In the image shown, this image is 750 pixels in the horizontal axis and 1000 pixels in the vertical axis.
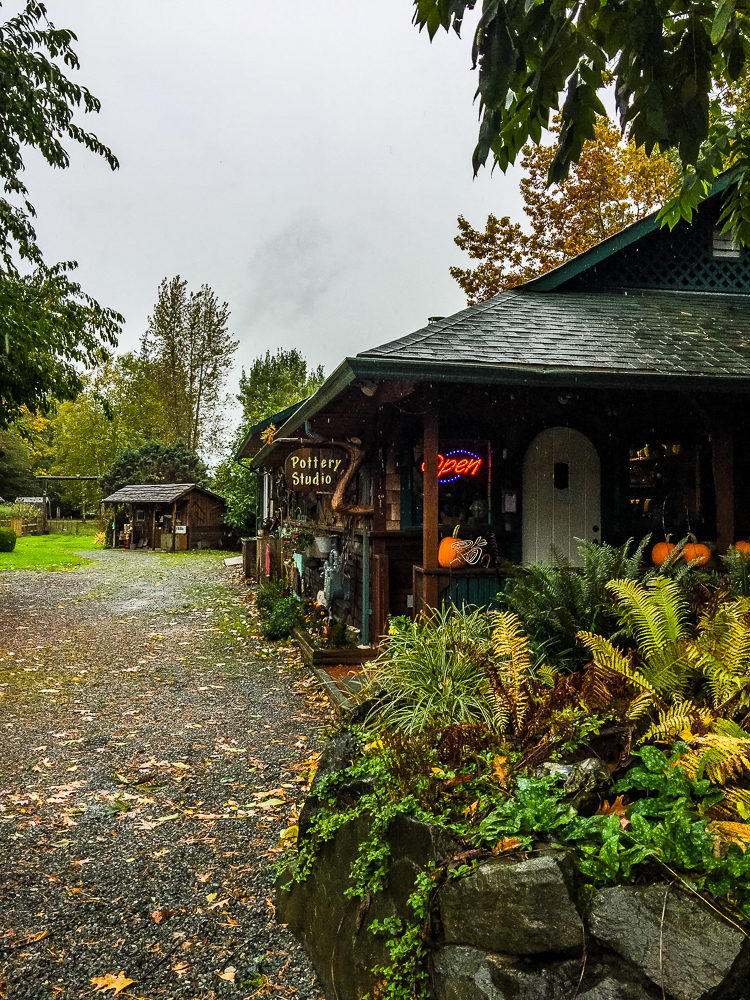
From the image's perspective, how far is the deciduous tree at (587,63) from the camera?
2445 mm

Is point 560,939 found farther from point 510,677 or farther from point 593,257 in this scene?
point 593,257

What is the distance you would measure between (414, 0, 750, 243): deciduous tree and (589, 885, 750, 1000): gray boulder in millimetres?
2535

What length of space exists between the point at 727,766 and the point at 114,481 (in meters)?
37.2

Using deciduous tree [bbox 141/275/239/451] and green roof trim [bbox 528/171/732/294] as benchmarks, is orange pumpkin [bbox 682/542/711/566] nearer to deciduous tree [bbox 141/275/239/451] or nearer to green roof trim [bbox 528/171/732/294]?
green roof trim [bbox 528/171/732/294]

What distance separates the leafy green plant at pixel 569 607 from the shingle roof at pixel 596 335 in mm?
2432

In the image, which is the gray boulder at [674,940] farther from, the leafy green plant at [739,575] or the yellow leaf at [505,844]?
the leafy green plant at [739,575]

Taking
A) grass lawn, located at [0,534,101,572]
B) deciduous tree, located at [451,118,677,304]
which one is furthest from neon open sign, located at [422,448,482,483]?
grass lawn, located at [0,534,101,572]

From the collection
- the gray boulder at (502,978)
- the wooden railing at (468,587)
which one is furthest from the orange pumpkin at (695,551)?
the gray boulder at (502,978)

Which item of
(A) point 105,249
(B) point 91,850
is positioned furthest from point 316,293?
(B) point 91,850

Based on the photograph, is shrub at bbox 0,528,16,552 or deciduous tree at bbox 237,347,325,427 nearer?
shrub at bbox 0,528,16,552

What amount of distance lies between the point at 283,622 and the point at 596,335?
18.5 feet

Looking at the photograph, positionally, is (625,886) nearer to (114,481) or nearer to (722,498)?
(722,498)

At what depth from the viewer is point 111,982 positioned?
9.11 ft

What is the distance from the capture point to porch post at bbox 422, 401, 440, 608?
6.42 metres
